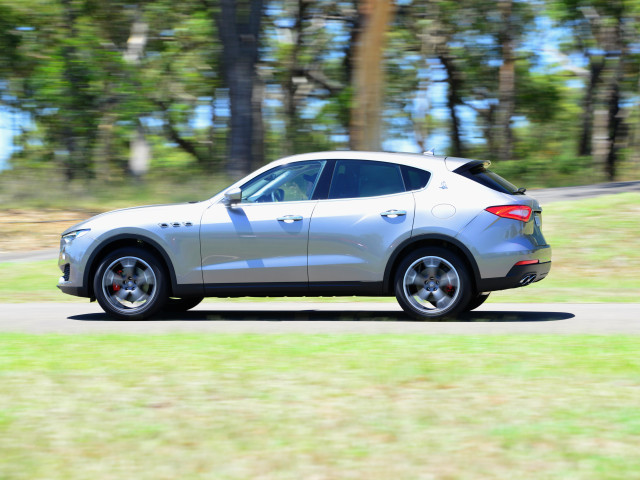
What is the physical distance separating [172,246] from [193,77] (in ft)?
83.4

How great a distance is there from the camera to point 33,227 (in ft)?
70.0

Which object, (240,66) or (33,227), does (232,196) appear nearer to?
(33,227)

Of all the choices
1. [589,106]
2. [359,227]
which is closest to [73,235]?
[359,227]

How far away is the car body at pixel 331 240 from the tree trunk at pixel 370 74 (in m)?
9.79

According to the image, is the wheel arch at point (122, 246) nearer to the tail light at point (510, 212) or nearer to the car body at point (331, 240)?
the car body at point (331, 240)

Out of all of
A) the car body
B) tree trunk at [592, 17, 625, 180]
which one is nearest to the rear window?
the car body

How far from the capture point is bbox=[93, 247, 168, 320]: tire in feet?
31.2

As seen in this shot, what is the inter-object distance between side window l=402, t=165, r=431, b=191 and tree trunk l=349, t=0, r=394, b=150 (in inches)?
394

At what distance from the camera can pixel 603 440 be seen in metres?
4.45

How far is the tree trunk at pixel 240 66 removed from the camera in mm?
22594

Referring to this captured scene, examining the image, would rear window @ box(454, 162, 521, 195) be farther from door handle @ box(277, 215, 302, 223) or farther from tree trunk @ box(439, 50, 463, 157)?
tree trunk @ box(439, 50, 463, 157)

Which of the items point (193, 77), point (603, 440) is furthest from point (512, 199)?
point (193, 77)

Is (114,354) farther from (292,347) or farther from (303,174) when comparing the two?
(303,174)

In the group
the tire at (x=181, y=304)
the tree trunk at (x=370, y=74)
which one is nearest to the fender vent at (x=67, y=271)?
the tire at (x=181, y=304)
